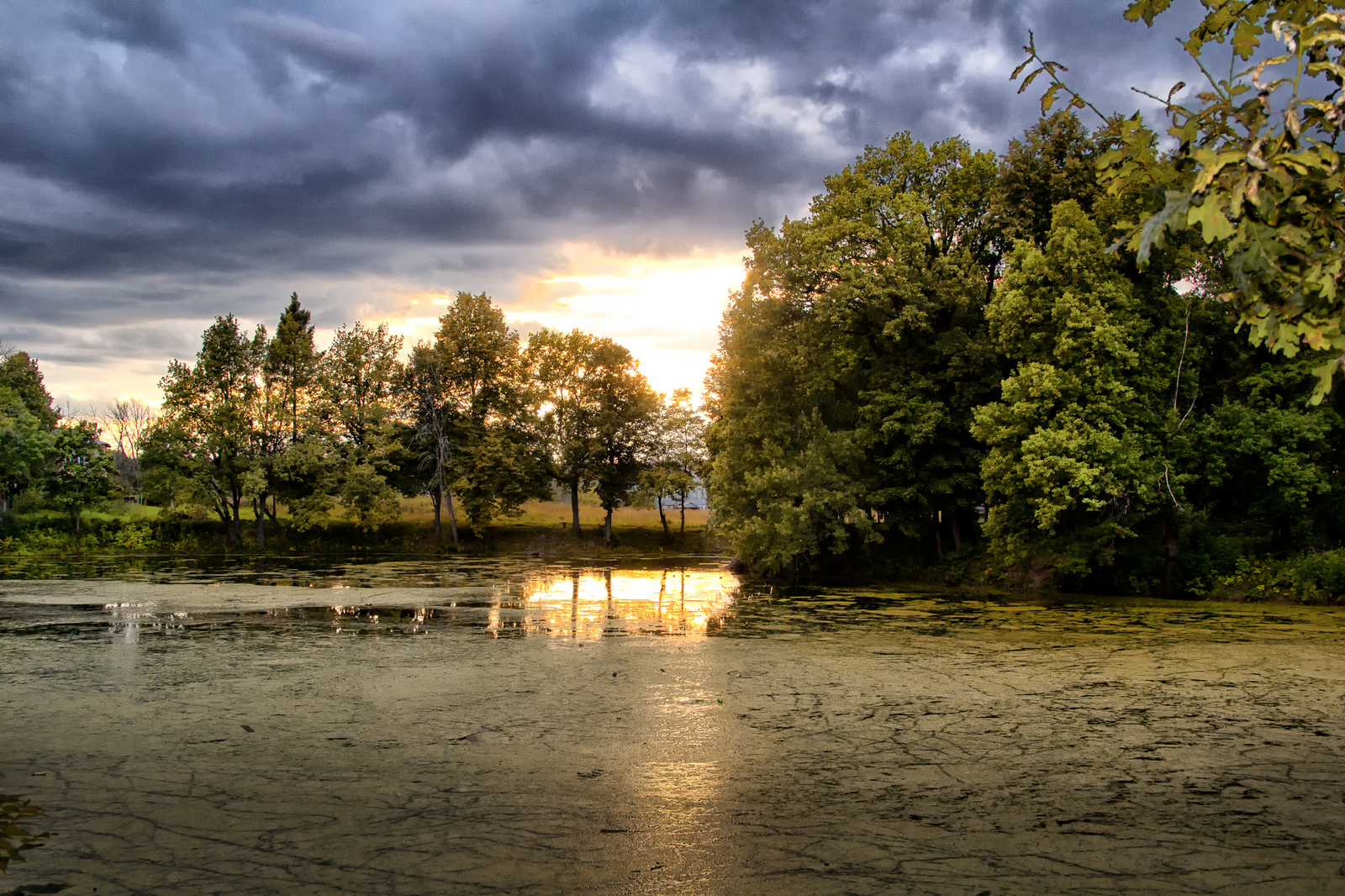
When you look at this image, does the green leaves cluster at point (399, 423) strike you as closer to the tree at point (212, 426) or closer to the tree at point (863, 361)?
the tree at point (212, 426)

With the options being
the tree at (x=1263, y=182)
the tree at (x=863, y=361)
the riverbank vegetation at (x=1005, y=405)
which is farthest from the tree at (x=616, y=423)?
the tree at (x=1263, y=182)

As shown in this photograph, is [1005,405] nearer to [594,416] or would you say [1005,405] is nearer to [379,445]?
[594,416]

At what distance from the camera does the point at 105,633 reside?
13.0m

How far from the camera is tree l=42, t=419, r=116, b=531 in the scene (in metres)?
43.0

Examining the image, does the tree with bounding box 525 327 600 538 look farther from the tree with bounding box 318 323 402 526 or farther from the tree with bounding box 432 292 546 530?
the tree with bounding box 318 323 402 526

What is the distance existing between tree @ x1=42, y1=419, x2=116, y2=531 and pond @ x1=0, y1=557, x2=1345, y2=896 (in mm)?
34718

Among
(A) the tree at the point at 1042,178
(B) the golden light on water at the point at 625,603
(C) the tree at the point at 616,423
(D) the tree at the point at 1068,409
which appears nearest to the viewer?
(B) the golden light on water at the point at 625,603

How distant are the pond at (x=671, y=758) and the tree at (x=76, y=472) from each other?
34718mm

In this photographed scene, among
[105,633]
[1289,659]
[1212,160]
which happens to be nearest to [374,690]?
[105,633]

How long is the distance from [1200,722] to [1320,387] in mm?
5801

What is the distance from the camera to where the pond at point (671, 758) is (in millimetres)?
4516

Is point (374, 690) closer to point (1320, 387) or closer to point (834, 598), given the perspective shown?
point (1320, 387)

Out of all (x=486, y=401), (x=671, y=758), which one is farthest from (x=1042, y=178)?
(x=486, y=401)

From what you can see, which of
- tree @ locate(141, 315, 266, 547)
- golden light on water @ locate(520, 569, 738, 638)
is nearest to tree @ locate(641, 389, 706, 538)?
golden light on water @ locate(520, 569, 738, 638)
